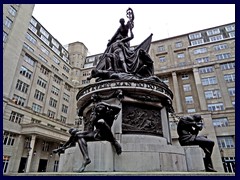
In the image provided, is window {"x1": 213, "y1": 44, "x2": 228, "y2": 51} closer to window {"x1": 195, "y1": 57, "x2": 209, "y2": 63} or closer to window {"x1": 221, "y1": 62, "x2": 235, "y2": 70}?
window {"x1": 195, "y1": 57, "x2": 209, "y2": 63}

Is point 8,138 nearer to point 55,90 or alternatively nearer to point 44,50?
point 55,90

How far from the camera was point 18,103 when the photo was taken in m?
37.7

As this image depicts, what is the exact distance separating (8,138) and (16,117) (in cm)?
439

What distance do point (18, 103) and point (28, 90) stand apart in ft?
14.5

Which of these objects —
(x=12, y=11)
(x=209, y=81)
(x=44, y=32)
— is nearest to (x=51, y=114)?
(x=12, y=11)

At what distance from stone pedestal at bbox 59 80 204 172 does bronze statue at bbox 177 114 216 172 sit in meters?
0.28

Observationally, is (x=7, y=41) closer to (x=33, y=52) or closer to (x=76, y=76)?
(x=33, y=52)

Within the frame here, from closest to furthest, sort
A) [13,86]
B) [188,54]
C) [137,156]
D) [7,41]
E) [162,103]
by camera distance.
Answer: [137,156], [162,103], [7,41], [13,86], [188,54]

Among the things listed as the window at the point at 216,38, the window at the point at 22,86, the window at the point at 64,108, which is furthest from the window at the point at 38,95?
the window at the point at 216,38

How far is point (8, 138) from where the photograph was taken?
107 ft

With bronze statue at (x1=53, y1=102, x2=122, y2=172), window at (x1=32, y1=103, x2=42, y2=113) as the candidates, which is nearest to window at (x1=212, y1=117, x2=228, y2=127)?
bronze statue at (x1=53, y1=102, x2=122, y2=172)

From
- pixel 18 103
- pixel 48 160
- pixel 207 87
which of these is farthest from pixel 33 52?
pixel 207 87

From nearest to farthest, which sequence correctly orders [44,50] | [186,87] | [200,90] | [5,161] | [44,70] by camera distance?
[5,161] → [200,90] → [186,87] → [44,70] → [44,50]

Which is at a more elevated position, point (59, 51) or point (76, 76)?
point (59, 51)
